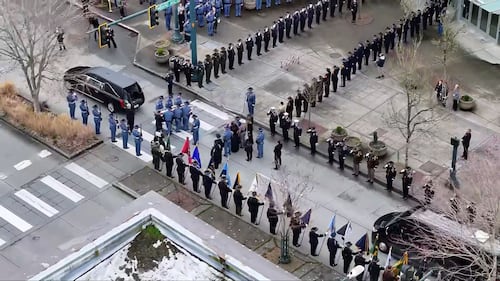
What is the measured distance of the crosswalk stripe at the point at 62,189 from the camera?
32906 mm

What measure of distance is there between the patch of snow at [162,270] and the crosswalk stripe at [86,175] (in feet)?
47.7

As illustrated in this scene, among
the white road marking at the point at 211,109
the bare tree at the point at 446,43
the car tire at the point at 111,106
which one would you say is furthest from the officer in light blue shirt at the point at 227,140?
the bare tree at the point at 446,43

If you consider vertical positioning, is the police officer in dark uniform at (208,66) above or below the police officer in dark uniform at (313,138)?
above

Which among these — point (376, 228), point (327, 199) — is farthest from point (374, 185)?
point (376, 228)

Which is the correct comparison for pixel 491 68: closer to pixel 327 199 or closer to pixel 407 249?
pixel 327 199

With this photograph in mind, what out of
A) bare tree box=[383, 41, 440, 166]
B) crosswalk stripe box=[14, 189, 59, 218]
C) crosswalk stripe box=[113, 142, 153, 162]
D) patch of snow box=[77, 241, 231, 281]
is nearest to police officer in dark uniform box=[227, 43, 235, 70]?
crosswalk stripe box=[113, 142, 153, 162]

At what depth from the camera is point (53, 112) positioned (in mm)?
38031

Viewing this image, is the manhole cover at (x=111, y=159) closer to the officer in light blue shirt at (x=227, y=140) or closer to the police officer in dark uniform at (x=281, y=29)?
the officer in light blue shirt at (x=227, y=140)

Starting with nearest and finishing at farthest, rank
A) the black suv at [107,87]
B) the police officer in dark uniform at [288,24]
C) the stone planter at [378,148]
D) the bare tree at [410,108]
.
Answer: the bare tree at [410,108], the stone planter at [378,148], the black suv at [107,87], the police officer in dark uniform at [288,24]

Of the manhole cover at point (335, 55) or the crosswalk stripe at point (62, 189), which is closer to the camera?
the crosswalk stripe at point (62, 189)

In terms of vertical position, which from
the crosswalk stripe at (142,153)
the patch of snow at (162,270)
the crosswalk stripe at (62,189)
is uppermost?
the patch of snow at (162,270)

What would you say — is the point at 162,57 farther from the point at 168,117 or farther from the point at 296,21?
the point at 296,21

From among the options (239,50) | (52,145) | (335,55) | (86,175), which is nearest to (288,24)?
(335,55)

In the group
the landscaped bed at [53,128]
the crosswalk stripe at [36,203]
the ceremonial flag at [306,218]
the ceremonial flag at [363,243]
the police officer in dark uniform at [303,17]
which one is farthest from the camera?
the police officer in dark uniform at [303,17]
